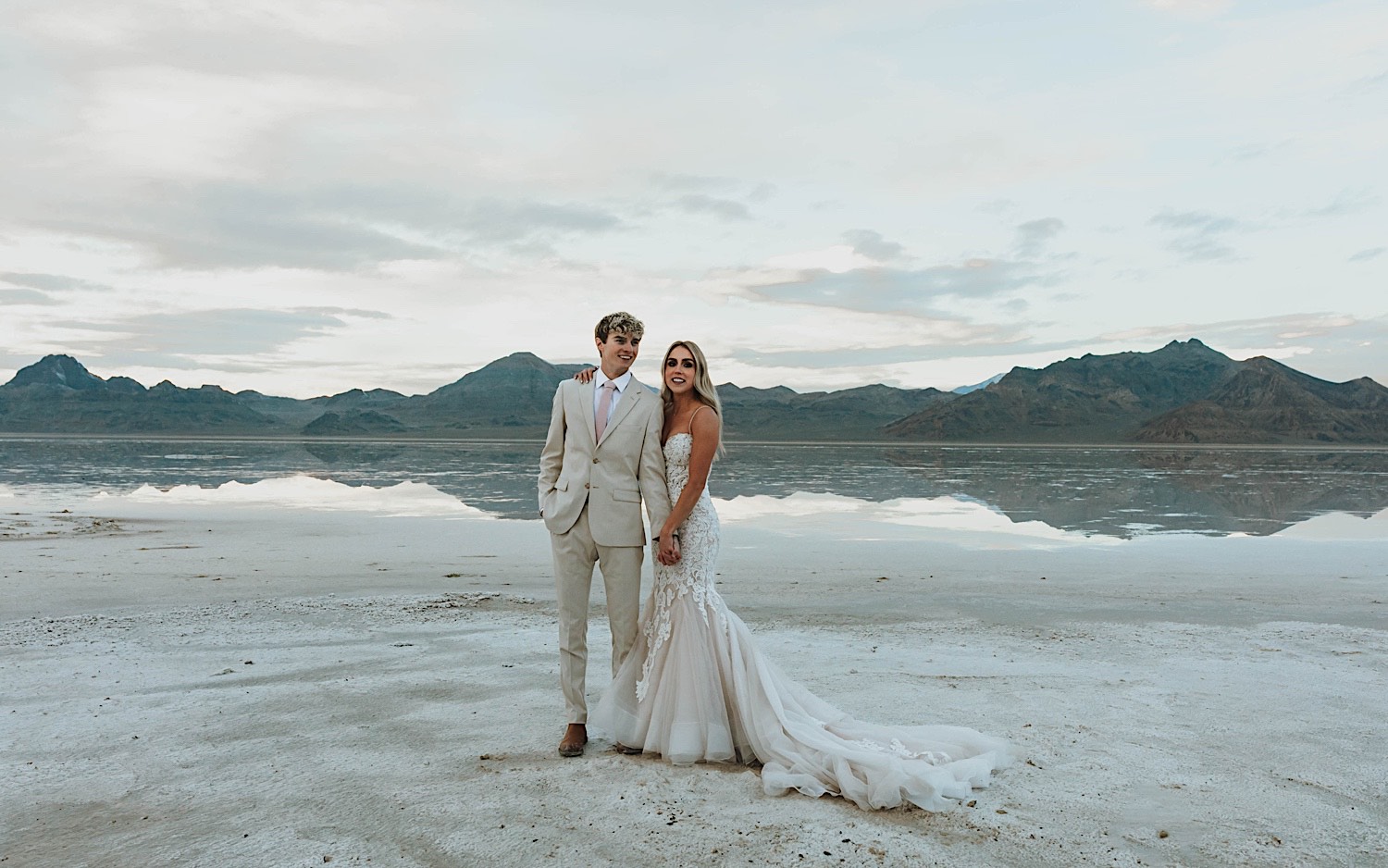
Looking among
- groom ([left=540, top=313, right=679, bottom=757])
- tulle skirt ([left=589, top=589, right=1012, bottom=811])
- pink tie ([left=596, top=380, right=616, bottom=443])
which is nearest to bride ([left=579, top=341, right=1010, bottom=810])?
tulle skirt ([left=589, top=589, right=1012, bottom=811])

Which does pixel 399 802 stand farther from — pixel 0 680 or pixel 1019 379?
pixel 1019 379

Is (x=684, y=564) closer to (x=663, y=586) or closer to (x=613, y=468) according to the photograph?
(x=663, y=586)

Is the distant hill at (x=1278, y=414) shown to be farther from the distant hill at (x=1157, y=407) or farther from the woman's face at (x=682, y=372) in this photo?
the woman's face at (x=682, y=372)

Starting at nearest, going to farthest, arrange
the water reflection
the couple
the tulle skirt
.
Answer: the tulle skirt, the couple, the water reflection

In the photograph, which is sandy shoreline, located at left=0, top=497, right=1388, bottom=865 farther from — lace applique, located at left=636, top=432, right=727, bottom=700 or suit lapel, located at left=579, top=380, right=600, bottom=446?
suit lapel, located at left=579, top=380, right=600, bottom=446

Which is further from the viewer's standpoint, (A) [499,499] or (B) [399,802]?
(A) [499,499]

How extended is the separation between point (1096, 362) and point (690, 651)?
158641 mm

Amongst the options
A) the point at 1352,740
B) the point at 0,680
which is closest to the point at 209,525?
the point at 0,680

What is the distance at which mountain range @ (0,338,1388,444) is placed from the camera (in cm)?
10019

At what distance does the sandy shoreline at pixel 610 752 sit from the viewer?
3.26 meters

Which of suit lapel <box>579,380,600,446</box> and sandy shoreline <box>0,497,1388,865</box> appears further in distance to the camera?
suit lapel <box>579,380,600,446</box>

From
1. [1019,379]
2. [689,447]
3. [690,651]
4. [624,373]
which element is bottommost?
[690,651]

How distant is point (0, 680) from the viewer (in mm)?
5062

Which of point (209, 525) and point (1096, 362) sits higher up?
point (1096, 362)
